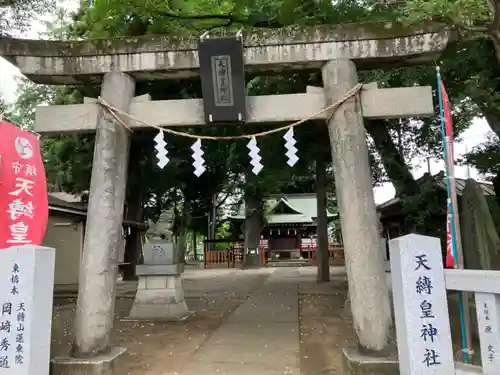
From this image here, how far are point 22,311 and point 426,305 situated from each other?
393 centimetres

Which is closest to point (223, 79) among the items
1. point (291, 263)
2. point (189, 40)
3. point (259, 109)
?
point (259, 109)

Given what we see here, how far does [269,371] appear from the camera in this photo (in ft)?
18.6

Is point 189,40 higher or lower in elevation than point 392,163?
higher

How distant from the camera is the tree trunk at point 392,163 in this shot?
10974 millimetres

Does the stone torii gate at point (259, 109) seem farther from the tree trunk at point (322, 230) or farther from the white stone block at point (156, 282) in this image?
the tree trunk at point (322, 230)

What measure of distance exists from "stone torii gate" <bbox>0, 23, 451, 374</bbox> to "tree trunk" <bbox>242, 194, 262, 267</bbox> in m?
22.8

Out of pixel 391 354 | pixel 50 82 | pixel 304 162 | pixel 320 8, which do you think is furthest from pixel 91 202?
pixel 304 162

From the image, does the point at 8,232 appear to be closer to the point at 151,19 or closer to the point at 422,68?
the point at 151,19

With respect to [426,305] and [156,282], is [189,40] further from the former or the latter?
[156,282]

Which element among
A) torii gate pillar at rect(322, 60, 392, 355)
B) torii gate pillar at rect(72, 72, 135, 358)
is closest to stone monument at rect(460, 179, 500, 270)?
torii gate pillar at rect(322, 60, 392, 355)

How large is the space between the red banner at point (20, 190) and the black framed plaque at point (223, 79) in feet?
8.08

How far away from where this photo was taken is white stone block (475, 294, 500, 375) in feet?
12.4

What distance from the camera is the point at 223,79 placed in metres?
5.99

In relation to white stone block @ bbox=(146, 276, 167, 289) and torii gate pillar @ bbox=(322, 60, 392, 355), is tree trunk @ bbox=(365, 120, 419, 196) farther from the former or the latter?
white stone block @ bbox=(146, 276, 167, 289)
